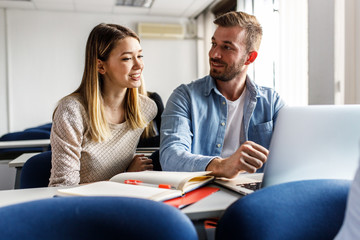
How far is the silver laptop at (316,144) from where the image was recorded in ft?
2.69

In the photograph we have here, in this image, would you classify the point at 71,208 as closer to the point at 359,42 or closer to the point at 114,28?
the point at 114,28

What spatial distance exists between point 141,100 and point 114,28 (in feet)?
1.32

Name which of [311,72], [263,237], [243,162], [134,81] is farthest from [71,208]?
[311,72]

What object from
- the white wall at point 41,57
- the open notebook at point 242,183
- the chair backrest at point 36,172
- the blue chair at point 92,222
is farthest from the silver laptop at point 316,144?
the white wall at point 41,57

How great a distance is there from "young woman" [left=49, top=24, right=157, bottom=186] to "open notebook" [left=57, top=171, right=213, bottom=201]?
45 cm

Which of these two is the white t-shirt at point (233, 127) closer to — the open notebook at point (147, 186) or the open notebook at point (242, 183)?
the open notebook at point (242, 183)

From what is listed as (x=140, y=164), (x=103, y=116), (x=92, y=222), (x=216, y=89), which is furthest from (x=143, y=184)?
(x=216, y=89)

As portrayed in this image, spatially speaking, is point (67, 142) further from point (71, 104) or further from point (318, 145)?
point (318, 145)

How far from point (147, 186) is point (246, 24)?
116 centimetres

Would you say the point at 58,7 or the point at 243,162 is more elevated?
the point at 58,7

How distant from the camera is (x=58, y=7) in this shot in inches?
221

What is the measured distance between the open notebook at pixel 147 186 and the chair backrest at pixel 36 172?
0.65 meters

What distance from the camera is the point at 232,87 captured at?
179 centimetres

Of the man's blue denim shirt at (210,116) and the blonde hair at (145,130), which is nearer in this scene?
the man's blue denim shirt at (210,116)
